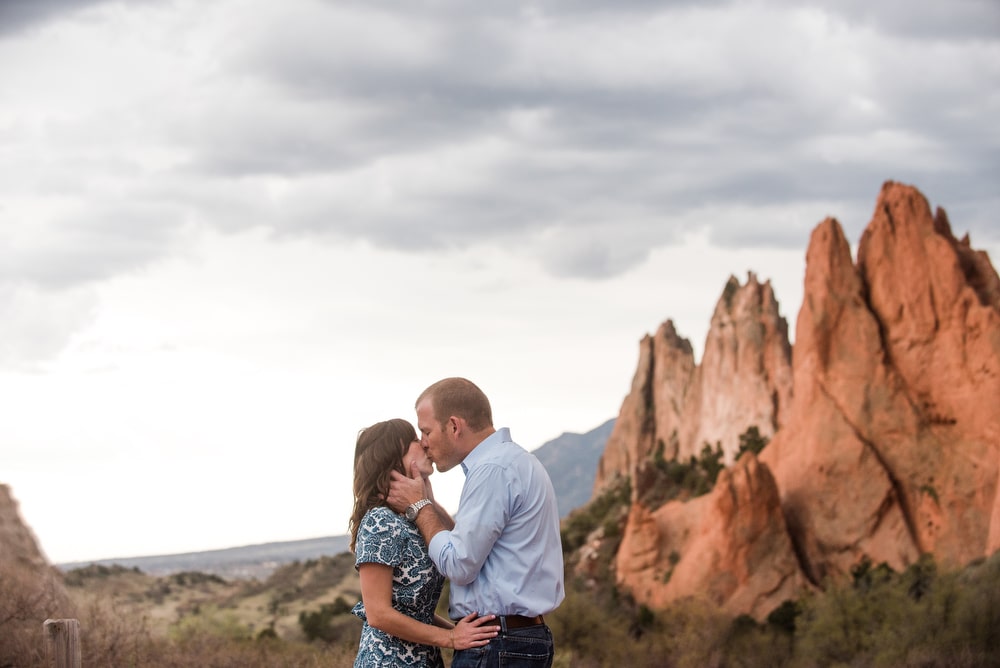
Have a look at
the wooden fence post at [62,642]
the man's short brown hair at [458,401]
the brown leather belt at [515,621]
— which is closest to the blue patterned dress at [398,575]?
the brown leather belt at [515,621]

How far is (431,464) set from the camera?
5.11 metres

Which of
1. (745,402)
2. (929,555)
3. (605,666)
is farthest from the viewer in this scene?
(745,402)

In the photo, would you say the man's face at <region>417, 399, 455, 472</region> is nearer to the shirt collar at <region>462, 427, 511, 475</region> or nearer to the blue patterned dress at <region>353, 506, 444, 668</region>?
the shirt collar at <region>462, 427, 511, 475</region>

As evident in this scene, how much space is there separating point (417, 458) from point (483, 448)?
31 cm

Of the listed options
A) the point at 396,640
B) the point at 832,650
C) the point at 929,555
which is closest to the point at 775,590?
the point at 929,555

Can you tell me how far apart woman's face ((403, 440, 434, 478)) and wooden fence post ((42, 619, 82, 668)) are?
268cm

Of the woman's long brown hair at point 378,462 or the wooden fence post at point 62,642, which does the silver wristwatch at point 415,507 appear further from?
the wooden fence post at point 62,642

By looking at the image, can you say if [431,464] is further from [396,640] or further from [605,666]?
[605,666]

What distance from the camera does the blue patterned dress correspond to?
4.95m

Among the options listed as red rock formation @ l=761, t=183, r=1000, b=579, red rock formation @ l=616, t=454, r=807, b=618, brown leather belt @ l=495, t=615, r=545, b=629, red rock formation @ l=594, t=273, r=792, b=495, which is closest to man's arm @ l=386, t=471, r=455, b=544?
brown leather belt @ l=495, t=615, r=545, b=629

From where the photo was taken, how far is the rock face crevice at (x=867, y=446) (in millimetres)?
35688

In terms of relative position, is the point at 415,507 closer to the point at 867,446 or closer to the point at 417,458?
the point at 417,458

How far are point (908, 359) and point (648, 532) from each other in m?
10.9

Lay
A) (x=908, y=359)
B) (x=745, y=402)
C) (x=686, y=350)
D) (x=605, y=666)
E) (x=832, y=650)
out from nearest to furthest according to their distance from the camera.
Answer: (x=605, y=666) < (x=832, y=650) < (x=908, y=359) < (x=745, y=402) < (x=686, y=350)
